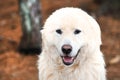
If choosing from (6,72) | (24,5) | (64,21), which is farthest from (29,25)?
(64,21)

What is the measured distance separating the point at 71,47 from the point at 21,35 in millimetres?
5304

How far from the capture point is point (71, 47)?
6043mm

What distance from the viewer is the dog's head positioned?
241 inches

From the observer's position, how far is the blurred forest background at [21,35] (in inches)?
378

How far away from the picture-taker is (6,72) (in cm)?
960

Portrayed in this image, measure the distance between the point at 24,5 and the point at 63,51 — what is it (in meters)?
4.07

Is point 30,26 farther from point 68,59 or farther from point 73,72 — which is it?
point 68,59

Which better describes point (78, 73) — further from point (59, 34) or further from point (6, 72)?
point (6, 72)

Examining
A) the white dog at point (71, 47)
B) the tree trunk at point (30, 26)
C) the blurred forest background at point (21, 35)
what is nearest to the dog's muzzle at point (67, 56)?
the white dog at point (71, 47)

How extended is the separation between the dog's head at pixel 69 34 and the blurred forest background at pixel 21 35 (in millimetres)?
2870

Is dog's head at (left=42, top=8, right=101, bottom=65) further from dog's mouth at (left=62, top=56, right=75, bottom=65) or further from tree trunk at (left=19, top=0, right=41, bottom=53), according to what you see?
tree trunk at (left=19, top=0, right=41, bottom=53)

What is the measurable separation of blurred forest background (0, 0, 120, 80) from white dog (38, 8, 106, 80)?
100 inches

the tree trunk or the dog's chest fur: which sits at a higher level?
the tree trunk

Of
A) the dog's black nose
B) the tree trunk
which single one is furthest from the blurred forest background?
the dog's black nose
